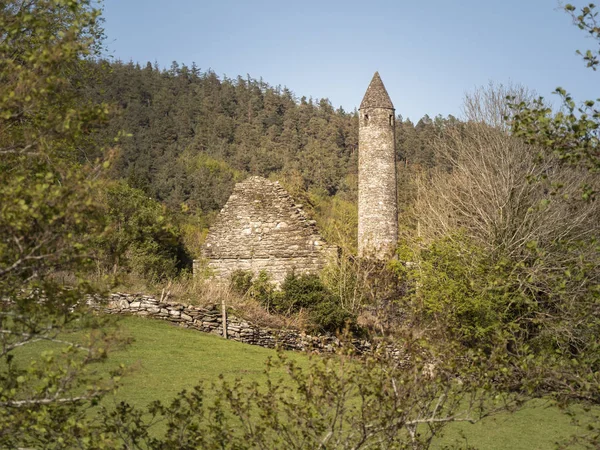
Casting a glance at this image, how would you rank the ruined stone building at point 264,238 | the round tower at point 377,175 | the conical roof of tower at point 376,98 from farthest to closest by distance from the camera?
1. the conical roof of tower at point 376,98
2. the round tower at point 377,175
3. the ruined stone building at point 264,238

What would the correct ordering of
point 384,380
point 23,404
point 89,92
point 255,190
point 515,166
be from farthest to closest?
point 89,92
point 255,190
point 515,166
point 384,380
point 23,404

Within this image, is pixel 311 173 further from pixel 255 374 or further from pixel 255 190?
pixel 255 374

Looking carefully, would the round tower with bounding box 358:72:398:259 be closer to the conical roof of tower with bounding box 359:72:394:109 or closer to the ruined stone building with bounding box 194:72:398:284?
the conical roof of tower with bounding box 359:72:394:109

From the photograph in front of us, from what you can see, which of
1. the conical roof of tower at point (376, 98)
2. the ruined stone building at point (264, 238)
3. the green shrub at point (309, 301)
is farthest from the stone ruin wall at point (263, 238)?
the conical roof of tower at point (376, 98)

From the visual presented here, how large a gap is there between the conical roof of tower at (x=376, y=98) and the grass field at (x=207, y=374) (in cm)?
1552

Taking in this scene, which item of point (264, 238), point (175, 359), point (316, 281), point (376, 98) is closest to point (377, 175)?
point (376, 98)

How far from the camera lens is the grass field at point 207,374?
1111 cm

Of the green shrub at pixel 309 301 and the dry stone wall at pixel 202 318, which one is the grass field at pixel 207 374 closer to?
the dry stone wall at pixel 202 318

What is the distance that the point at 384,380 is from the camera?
637cm

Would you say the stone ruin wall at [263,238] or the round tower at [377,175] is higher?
the round tower at [377,175]

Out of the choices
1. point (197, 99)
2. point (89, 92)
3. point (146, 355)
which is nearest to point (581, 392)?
point (146, 355)

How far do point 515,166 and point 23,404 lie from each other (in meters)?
17.9

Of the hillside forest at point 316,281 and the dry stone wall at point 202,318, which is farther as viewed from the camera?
the dry stone wall at point 202,318

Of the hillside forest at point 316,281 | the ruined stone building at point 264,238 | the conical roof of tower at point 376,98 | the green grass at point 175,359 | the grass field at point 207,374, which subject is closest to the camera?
the hillside forest at point 316,281
